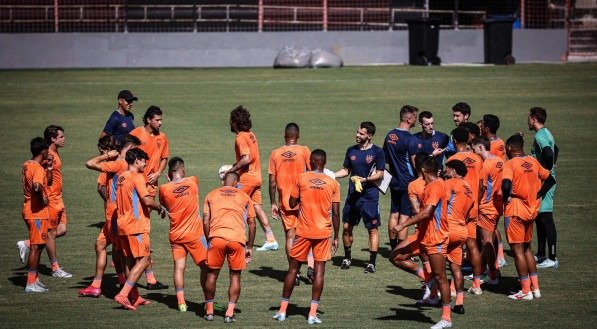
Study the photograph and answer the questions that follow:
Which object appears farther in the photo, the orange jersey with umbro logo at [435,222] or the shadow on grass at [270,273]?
the shadow on grass at [270,273]

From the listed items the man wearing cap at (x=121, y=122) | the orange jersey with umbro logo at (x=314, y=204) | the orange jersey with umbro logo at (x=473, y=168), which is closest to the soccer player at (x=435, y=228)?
the orange jersey with umbro logo at (x=314, y=204)

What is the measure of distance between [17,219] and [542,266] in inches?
372

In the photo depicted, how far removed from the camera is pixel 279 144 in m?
25.4

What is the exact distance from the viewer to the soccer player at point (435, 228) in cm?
1173

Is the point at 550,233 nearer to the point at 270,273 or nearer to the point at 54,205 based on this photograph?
the point at 270,273

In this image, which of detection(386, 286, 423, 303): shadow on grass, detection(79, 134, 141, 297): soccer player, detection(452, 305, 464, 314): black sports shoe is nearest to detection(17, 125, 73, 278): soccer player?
detection(79, 134, 141, 297): soccer player

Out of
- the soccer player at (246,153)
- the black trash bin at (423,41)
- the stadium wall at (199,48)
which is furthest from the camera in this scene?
the stadium wall at (199,48)

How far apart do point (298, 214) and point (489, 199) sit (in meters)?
2.83

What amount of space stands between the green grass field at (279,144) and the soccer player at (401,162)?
2.87 feet

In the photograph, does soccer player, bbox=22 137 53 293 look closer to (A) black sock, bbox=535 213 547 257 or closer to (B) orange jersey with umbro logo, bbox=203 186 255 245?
(B) orange jersey with umbro logo, bbox=203 186 255 245

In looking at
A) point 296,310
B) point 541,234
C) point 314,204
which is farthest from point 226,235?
point 541,234

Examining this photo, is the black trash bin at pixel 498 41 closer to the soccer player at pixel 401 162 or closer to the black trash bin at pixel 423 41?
the black trash bin at pixel 423 41

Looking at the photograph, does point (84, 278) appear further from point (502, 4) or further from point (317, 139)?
point (502, 4)

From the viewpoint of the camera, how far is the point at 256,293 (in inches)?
536
